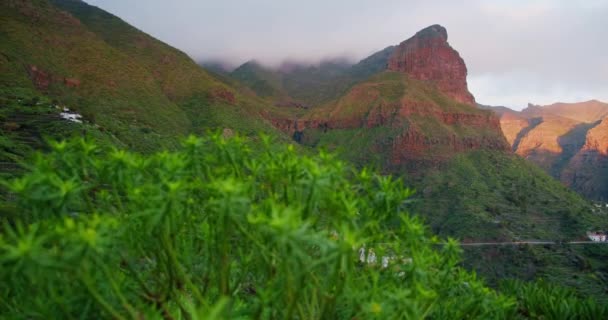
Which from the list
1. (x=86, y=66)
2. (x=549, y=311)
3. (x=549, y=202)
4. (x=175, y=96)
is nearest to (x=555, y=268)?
(x=549, y=202)

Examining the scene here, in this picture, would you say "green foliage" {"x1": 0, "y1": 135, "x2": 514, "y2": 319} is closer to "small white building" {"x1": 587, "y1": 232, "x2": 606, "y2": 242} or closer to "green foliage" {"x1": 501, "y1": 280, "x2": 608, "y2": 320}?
"green foliage" {"x1": 501, "y1": 280, "x2": 608, "y2": 320}

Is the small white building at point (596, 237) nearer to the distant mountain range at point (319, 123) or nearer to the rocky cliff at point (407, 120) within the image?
the distant mountain range at point (319, 123)

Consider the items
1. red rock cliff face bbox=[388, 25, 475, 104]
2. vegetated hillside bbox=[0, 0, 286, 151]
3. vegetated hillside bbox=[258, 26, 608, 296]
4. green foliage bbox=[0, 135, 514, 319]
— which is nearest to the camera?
green foliage bbox=[0, 135, 514, 319]

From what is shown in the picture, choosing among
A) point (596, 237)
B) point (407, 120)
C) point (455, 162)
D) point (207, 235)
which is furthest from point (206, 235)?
point (407, 120)

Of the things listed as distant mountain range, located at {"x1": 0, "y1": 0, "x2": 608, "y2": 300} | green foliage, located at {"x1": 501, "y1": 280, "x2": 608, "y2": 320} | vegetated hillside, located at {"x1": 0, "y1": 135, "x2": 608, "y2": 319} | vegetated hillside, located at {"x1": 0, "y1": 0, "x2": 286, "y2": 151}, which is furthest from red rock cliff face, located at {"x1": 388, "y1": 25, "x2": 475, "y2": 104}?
vegetated hillside, located at {"x1": 0, "y1": 135, "x2": 608, "y2": 319}

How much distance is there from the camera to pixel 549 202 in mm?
82938

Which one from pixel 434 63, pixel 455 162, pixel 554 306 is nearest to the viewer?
pixel 554 306

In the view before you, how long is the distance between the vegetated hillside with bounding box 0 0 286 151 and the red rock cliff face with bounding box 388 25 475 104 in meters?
81.9

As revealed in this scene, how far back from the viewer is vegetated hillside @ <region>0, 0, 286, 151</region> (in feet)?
172

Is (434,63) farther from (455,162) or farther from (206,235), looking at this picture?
(206,235)

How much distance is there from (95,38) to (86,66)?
11.8 meters

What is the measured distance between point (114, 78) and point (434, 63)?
12208 cm

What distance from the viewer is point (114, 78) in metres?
67.6

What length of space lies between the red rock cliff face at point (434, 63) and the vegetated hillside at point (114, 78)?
81.9 meters
